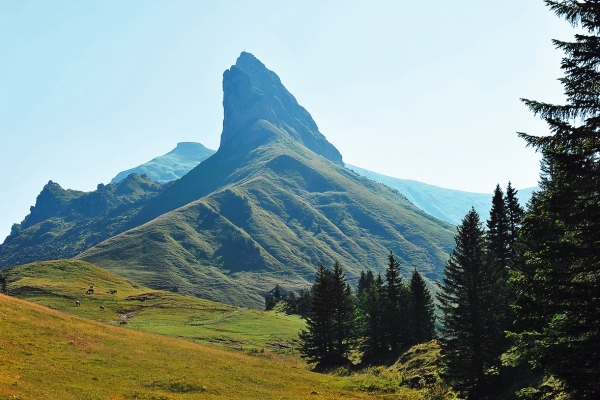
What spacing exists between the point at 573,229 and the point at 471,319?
2402cm

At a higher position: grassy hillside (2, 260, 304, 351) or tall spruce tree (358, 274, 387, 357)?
tall spruce tree (358, 274, 387, 357)

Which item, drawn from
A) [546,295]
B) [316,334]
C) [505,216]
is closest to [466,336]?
[546,295]

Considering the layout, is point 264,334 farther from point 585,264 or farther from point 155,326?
point 585,264

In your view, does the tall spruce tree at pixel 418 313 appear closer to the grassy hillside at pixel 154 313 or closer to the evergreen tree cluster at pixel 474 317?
the grassy hillside at pixel 154 313

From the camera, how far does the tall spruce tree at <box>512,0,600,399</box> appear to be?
623 inches

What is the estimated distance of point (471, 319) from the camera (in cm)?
3800

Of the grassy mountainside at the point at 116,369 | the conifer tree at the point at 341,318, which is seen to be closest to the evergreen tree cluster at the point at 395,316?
the conifer tree at the point at 341,318

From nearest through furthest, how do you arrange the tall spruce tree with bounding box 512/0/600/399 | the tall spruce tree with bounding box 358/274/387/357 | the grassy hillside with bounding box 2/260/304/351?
the tall spruce tree with bounding box 512/0/600/399, the tall spruce tree with bounding box 358/274/387/357, the grassy hillside with bounding box 2/260/304/351

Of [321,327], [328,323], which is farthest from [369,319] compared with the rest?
[321,327]

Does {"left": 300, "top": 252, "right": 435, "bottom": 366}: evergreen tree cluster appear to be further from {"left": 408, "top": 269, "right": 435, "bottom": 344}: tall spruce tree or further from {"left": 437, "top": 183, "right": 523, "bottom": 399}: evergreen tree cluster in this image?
{"left": 437, "top": 183, "right": 523, "bottom": 399}: evergreen tree cluster

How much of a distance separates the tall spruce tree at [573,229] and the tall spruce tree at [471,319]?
2150 centimetres

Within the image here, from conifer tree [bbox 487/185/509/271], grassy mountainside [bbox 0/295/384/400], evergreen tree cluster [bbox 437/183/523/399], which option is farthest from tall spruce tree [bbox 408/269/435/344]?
evergreen tree cluster [bbox 437/183/523/399]

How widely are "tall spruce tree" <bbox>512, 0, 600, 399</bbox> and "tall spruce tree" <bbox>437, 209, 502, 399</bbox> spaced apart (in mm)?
21498

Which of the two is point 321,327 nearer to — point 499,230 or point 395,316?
point 395,316
